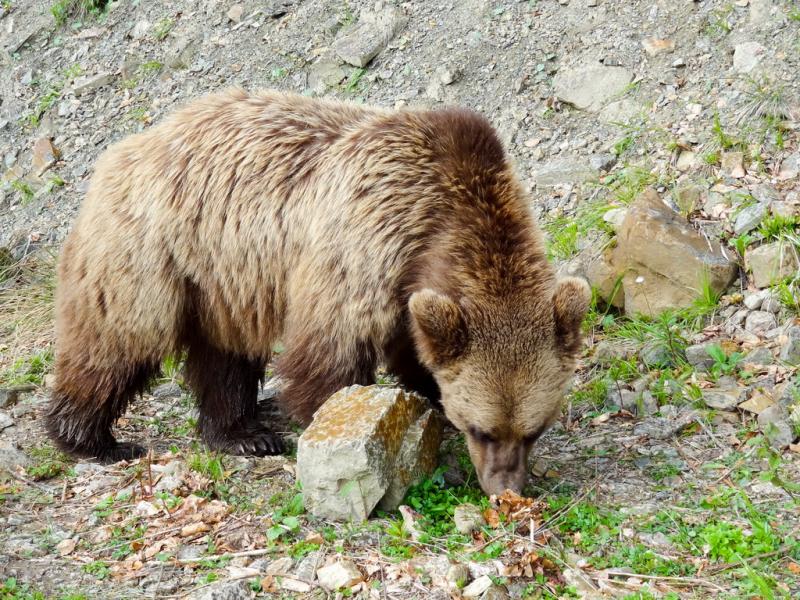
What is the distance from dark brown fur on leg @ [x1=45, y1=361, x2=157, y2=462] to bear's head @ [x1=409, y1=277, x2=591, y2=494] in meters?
2.37

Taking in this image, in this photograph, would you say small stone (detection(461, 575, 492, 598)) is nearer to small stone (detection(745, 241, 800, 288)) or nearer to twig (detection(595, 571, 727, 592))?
twig (detection(595, 571, 727, 592))

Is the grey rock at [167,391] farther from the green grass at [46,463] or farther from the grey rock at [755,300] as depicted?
the grey rock at [755,300]

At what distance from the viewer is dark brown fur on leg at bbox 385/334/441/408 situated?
572 centimetres

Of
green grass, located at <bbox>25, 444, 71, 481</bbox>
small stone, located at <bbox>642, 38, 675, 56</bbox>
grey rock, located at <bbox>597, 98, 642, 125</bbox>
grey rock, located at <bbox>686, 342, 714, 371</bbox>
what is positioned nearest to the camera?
green grass, located at <bbox>25, 444, 71, 481</bbox>

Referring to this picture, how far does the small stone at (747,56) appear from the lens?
8125mm

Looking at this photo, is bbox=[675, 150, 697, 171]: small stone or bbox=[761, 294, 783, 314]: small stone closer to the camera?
bbox=[761, 294, 783, 314]: small stone

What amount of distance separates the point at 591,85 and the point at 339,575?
5.89 metres

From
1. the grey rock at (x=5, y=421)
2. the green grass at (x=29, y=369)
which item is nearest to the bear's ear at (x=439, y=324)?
the grey rock at (x=5, y=421)

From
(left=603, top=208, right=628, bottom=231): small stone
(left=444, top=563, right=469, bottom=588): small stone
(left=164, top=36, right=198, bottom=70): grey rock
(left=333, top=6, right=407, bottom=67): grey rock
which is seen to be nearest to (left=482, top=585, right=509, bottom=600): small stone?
(left=444, top=563, right=469, bottom=588): small stone

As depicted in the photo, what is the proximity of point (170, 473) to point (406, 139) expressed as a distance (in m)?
2.41

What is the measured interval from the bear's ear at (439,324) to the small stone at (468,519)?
75 cm

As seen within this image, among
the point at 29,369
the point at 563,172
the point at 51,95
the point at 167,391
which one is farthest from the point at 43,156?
the point at 563,172

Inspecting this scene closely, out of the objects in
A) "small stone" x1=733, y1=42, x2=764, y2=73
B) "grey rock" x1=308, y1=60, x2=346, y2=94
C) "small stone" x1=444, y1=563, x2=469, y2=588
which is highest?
"small stone" x1=733, y1=42, x2=764, y2=73

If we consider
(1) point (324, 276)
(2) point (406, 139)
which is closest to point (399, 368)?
(1) point (324, 276)
